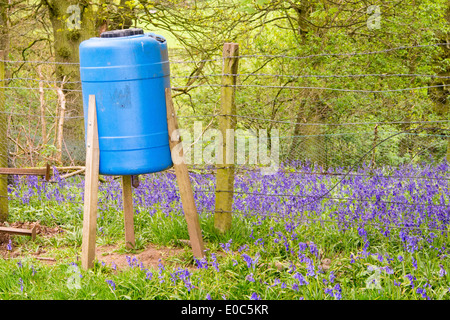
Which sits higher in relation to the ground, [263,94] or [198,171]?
[263,94]

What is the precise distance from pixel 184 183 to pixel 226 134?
2.20 feet

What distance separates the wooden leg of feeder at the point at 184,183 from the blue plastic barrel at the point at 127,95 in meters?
0.07

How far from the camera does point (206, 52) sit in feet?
29.9

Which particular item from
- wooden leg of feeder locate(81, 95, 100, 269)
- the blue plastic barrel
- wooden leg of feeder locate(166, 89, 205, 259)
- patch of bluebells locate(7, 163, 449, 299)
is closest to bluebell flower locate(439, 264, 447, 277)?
patch of bluebells locate(7, 163, 449, 299)

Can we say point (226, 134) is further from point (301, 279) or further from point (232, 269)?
point (301, 279)

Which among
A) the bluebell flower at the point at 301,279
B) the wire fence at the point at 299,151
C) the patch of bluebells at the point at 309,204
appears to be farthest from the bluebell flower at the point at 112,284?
the wire fence at the point at 299,151

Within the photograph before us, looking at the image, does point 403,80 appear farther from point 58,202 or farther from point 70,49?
point 58,202

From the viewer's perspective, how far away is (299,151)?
365 inches

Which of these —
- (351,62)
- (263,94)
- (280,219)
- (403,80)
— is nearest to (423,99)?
(403,80)

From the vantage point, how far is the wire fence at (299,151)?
186 inches

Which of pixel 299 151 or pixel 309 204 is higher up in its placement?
pixel 299 151

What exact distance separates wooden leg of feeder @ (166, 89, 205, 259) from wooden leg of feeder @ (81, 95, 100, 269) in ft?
1.89

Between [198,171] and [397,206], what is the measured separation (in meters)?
2.83

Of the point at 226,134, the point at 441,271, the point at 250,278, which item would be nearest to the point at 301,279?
the point at 250,278
